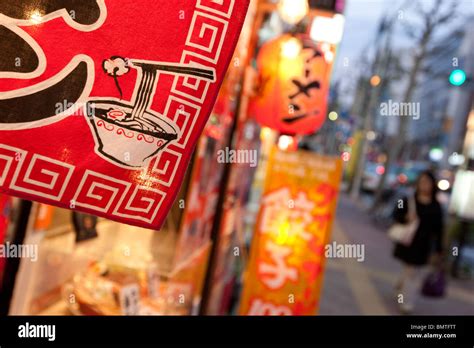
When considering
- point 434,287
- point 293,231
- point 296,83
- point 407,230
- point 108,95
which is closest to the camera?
point 108,95

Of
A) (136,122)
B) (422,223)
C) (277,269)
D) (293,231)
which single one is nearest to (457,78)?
(422,223)

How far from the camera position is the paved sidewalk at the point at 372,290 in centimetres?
1037

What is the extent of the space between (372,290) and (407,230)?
103 inches

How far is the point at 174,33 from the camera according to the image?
235cm

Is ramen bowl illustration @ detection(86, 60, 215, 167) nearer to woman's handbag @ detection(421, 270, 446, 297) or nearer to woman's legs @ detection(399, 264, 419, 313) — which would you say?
woman's legs @ detection(399, 264, 419, 313)

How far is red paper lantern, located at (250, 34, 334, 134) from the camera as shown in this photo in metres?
6.65

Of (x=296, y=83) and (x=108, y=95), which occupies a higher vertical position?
(x=296, y=83)

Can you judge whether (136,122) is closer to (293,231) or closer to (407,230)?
(293,231)

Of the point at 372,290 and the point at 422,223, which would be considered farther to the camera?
the point at 372,290

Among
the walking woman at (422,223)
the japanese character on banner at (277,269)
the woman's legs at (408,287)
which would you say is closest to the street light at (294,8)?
the japanese character on banner at (277,269)

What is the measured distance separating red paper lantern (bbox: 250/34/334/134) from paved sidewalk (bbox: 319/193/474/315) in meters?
3.94

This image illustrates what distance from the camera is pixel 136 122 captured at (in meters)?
2.36

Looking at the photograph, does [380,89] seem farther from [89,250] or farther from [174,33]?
[174,33]
